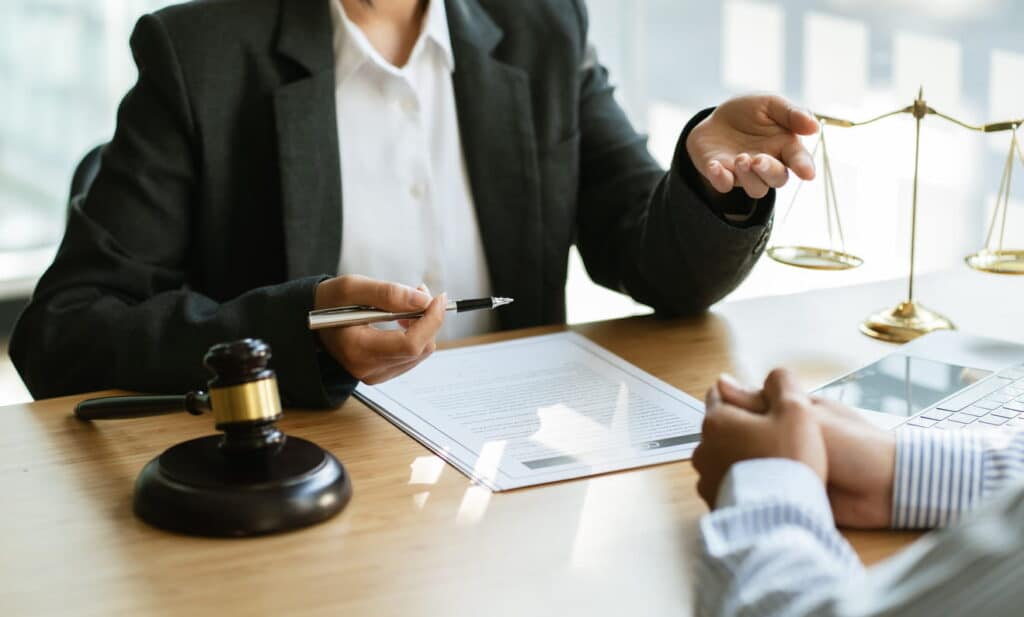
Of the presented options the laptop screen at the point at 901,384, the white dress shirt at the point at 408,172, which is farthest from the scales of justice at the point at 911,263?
the white dress shirt at the point at 408,172

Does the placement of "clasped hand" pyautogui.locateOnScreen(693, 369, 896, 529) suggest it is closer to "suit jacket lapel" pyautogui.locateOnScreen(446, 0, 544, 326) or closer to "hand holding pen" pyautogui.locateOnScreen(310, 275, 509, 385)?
"hand holding pen" pyautogui.locateOnScreen(310, 275, 509, 385)

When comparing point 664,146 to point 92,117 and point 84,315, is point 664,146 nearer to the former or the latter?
point 92,117

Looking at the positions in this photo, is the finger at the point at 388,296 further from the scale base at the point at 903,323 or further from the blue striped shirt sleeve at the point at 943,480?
the scale base at the point at 903,323

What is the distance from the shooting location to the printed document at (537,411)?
107 cm

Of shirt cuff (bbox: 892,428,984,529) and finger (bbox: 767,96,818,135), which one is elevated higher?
finger (bbox: 767,96,818,135)

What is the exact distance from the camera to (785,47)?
366 cm

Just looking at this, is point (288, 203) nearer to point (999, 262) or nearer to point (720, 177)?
point (720, 177)

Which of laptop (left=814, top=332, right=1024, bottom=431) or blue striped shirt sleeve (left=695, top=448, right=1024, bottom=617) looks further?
laptop (left=814, top=332, right=1024, bottom=431)

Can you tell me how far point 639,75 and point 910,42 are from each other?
88 cm

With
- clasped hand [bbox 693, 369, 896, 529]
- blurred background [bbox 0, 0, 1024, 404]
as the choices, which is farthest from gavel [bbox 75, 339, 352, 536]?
blurred background [bbox 0, 0, 1024, 404]

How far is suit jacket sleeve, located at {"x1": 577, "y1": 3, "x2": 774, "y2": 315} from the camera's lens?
1454 mm

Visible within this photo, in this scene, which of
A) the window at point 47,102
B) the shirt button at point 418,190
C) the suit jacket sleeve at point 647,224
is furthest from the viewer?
the window at point 47,102

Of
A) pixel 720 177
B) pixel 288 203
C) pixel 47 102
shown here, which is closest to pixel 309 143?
pixel 288 203

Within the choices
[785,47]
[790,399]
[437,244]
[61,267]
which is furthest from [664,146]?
[790,399]
